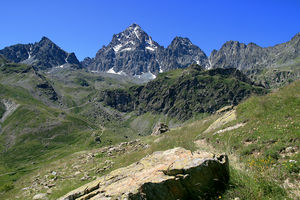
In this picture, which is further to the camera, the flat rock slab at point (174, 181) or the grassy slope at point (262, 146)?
the flat rock slab at point (174, 181)

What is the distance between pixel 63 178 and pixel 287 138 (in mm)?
19725

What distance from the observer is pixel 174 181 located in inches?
301

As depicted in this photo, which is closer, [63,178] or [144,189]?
[144,189]

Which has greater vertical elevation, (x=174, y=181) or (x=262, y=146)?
(x=174, y=181)

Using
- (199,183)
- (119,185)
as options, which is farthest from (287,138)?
(119,185)

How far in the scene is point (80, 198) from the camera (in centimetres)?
891

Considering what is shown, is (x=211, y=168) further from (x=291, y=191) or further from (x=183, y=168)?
(x=291, y=191)

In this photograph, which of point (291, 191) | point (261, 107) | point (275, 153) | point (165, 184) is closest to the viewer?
point (291, 191)

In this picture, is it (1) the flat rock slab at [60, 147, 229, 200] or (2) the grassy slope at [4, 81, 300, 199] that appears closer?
(2) the grassy slope at [4, 81, 300, 199]

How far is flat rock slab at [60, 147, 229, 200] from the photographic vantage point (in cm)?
745

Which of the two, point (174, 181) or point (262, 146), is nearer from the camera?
point (174, 181)

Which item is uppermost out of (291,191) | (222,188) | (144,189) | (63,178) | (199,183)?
(63,178)

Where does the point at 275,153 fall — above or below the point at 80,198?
below

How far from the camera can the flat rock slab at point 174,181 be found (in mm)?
7445
